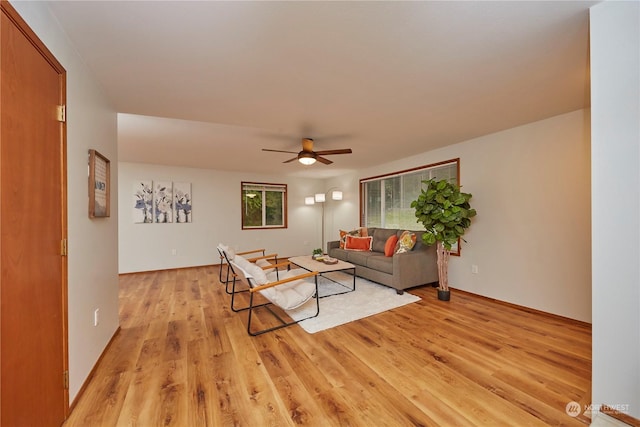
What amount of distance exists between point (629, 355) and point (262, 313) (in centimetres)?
301

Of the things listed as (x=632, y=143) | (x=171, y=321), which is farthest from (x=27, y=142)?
(x=632, y=143)

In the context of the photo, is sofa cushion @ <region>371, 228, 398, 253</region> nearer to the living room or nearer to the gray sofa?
the gray sofa

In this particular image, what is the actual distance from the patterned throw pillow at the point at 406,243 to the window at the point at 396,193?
56 centimetres

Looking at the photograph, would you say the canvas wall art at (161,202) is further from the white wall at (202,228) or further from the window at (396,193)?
the window at (396,193)

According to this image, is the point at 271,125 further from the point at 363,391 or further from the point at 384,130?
the point at 363,391

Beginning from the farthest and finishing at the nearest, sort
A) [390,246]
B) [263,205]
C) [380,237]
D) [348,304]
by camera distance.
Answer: [263,205] < [380,237] < [390,246] < [348,304]

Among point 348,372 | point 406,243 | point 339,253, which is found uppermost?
point 406,243

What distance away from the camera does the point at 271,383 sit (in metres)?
1.85

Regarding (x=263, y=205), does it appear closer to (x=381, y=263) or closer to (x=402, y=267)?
(x=381, y=263)

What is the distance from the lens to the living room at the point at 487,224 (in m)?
1.38

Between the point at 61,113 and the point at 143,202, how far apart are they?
4.49 meters

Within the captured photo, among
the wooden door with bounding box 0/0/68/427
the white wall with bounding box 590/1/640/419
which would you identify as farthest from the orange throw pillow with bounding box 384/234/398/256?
the wooden door with bounding box 0/0/68/427

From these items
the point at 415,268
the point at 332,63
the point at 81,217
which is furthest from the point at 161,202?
the point at 415,268

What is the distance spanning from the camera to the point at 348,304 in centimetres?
337
